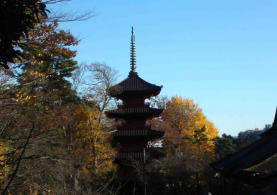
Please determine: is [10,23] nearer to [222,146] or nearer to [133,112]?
[133,112]

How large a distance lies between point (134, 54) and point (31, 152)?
78.5 feet

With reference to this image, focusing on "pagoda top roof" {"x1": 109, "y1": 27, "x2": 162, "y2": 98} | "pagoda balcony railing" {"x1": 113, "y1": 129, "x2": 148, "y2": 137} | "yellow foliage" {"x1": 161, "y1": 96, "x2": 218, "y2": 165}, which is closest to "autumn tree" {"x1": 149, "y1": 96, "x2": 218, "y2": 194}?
"yellow foliage" {"x1": 161, "y1": 96, "x2": 218, "y2": 165}

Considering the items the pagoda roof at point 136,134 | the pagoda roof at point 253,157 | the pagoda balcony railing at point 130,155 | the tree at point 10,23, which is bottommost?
the pagoda roof at point 253,157

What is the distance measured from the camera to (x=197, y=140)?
148 feet

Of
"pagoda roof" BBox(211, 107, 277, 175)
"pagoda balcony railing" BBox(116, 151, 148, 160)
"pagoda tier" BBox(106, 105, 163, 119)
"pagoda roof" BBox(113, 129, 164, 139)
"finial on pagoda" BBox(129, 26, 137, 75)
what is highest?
"finial on pagoda" BBox(129, 26, 137, 75)

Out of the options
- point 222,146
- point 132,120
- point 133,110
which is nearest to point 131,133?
point 132,120

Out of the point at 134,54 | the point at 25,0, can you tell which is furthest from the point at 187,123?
the point at 25,0

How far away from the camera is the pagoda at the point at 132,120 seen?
29.5m

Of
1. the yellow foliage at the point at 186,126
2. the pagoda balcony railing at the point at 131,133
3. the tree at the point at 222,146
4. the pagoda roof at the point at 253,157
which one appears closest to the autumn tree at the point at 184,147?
the yellow foliage at the point at 186,126

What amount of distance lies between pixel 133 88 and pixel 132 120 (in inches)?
99.5

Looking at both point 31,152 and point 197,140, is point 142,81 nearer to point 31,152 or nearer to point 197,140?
point 197,140

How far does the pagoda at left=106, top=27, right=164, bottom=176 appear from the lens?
96.8 feet

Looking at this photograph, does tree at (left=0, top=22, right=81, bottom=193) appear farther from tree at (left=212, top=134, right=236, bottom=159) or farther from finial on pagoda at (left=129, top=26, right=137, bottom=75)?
tree at (left=212, top=134, right=236, bottom=159)

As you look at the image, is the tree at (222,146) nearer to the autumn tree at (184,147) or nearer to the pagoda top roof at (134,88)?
the autumn tree at (184,147)
